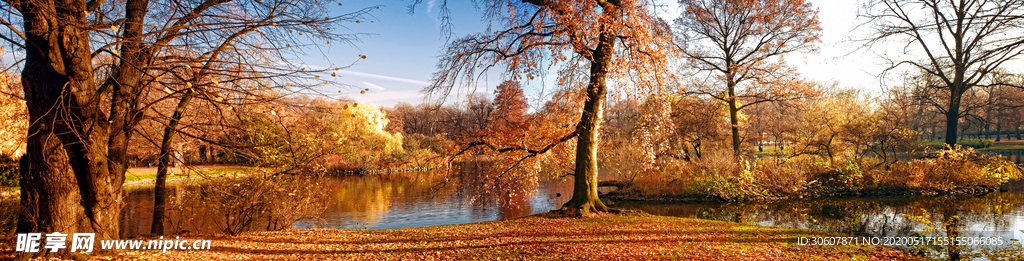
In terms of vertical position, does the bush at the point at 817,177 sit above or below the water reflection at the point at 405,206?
above

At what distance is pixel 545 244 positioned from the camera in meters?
6.65

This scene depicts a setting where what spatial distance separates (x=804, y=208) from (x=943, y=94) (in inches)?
513

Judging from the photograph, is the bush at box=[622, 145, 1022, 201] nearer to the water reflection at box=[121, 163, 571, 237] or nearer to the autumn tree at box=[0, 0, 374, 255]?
the water reflection at box=[121, 163, 571, 237]

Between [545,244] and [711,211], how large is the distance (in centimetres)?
873

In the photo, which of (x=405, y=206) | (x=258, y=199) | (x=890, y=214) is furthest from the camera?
(x=405, y=206)

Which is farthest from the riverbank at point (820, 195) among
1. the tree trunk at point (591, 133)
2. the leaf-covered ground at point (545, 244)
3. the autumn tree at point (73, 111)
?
the autumn tree at point (73, 111)

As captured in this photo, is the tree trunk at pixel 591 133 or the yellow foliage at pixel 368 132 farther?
the yellow foliage at pixel 368 132

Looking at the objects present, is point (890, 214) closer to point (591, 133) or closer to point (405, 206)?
point (591, 133)

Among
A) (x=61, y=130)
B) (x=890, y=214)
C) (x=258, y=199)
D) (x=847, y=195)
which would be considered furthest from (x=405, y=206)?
(x=847, y=195)

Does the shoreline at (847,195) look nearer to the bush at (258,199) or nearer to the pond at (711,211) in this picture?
the pond at (711,211)

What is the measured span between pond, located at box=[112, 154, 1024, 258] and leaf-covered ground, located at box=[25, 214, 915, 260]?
2091 millimetres

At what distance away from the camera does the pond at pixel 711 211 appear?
992 cm

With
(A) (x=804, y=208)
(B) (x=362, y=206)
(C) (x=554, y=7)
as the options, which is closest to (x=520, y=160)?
(C) (x=554, y=7)

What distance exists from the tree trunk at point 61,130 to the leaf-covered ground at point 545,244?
0.67 m
